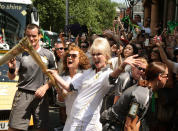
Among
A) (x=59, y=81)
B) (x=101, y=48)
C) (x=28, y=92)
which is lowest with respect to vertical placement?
(x=28, y=92)

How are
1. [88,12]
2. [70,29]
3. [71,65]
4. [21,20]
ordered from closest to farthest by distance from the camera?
1. [71,65]
2. [21,20]
3. [70,29]
4. [88,12]

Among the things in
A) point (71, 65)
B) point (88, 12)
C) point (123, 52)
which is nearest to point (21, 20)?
point (123, 52)

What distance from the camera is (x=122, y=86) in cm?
425

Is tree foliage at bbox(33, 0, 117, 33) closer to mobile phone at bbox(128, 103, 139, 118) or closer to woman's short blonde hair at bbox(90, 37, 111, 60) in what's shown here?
woman's short blonde hair at bbox(90, 37, 111, 60)

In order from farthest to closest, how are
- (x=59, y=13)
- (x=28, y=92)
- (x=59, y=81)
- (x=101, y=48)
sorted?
1. (x=59, y=13)
2. (x=28, y=92)
3. (x=59, y=81)
4. (x=101, y=48)

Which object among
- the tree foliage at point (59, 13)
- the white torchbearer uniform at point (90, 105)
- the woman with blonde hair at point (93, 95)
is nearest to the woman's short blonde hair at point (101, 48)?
the woman with blonde hair at point (93, 95)

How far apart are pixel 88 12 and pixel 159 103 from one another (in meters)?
35.3

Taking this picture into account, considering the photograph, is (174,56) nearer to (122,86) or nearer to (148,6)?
(122,86)

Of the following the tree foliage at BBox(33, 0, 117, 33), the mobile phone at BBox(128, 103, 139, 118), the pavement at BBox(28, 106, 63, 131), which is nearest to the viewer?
the mobile phone at BBox(128, 103, 139, 118)

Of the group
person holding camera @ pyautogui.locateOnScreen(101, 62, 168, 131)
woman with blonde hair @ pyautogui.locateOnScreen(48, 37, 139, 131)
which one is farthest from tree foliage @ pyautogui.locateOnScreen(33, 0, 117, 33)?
person holding camera @ pyautogui.locateOnScreen(101, 62, 168, 131)

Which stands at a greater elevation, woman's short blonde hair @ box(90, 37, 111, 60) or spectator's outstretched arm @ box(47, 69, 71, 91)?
woman's short blonde hair @ box(90, 37, 111, 60)

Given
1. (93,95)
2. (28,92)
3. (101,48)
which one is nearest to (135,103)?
(93,95)

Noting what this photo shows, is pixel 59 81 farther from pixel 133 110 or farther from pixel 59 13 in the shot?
pixel 59 13

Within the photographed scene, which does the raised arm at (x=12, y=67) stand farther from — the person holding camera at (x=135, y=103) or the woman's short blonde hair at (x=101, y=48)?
the person holding camera at (x=135, y=103)
